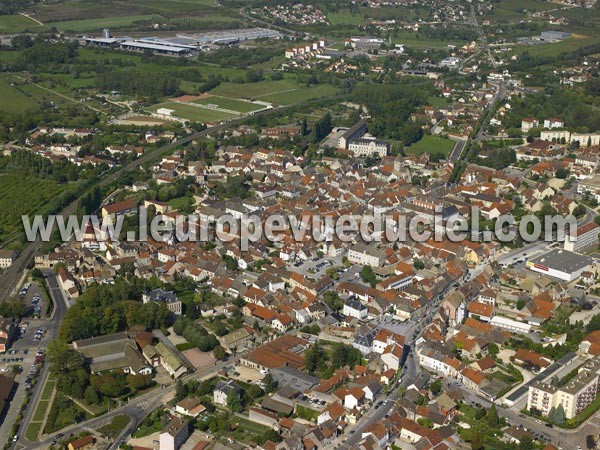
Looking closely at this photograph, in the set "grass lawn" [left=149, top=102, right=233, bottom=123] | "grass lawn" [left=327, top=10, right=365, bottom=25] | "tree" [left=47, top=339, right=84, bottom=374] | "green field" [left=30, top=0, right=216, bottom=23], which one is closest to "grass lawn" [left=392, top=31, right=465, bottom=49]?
"grass lawn" [left=327, top=10, right=365, bottom=25]

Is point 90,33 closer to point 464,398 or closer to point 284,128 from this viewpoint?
point 284,128

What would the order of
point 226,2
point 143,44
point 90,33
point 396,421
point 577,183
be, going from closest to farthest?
point 396,421 < point 577,183 < point 143,44 < point 90,33 < point 226,2

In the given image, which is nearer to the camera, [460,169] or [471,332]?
[471,332]

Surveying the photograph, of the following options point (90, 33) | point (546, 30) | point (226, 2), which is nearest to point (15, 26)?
point (90, 33)

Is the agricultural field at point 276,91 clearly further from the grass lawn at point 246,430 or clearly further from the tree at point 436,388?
the grass lawn at point 246,430

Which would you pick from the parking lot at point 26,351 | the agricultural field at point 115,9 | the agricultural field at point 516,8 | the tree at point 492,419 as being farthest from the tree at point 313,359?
the agricultural field at point 516,8

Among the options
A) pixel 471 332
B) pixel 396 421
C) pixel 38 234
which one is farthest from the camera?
pixel 38 234

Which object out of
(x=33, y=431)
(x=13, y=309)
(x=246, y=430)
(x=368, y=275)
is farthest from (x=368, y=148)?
(x=33, y=431)

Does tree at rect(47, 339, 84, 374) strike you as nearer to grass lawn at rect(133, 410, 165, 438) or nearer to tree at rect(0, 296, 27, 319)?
grass lawn at rect(133, 410, 165, 438)
